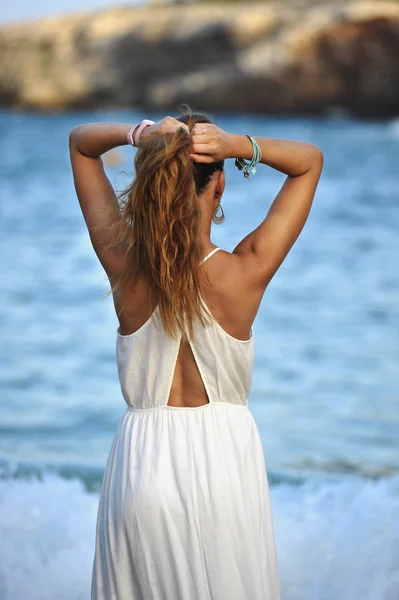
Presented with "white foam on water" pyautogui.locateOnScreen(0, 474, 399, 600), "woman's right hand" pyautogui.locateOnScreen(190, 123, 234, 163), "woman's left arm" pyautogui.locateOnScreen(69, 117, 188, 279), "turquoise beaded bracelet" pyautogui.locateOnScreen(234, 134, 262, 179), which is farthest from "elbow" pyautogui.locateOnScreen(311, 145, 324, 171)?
"white foam on water" pyautogui.locateOnScreen(0, 474, 399, 600)

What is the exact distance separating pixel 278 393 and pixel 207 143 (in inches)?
164

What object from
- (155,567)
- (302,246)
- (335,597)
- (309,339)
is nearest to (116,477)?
(155,567)

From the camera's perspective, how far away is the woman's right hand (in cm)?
177

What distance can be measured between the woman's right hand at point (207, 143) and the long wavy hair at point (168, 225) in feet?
0.04

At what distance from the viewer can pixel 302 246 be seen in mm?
10008

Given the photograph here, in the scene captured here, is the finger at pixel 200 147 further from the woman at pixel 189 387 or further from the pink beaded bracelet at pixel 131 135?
the pink beaded bracelet at pixel 131 135

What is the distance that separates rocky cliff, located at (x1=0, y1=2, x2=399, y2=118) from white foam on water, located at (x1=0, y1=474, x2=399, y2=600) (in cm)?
2995

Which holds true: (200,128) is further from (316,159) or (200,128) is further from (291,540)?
(291,540)

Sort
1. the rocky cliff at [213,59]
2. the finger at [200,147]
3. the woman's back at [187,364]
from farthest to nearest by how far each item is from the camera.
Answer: the rocky cliff at [213,59] → the woman's back at [187,364] → the finger at [200,147]

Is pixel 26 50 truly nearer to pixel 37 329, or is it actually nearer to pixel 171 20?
pixel 171 20

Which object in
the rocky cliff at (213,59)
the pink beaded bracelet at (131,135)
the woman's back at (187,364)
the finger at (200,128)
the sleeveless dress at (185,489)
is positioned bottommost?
the sleeveless dress at (185,489)

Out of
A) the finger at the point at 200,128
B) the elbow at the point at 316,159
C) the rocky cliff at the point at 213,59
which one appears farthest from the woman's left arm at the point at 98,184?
the rocky cliff at the point at 213,59

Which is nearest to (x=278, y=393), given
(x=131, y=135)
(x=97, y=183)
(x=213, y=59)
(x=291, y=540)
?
(x=291, y=540)

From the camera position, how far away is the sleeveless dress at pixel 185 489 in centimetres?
186
